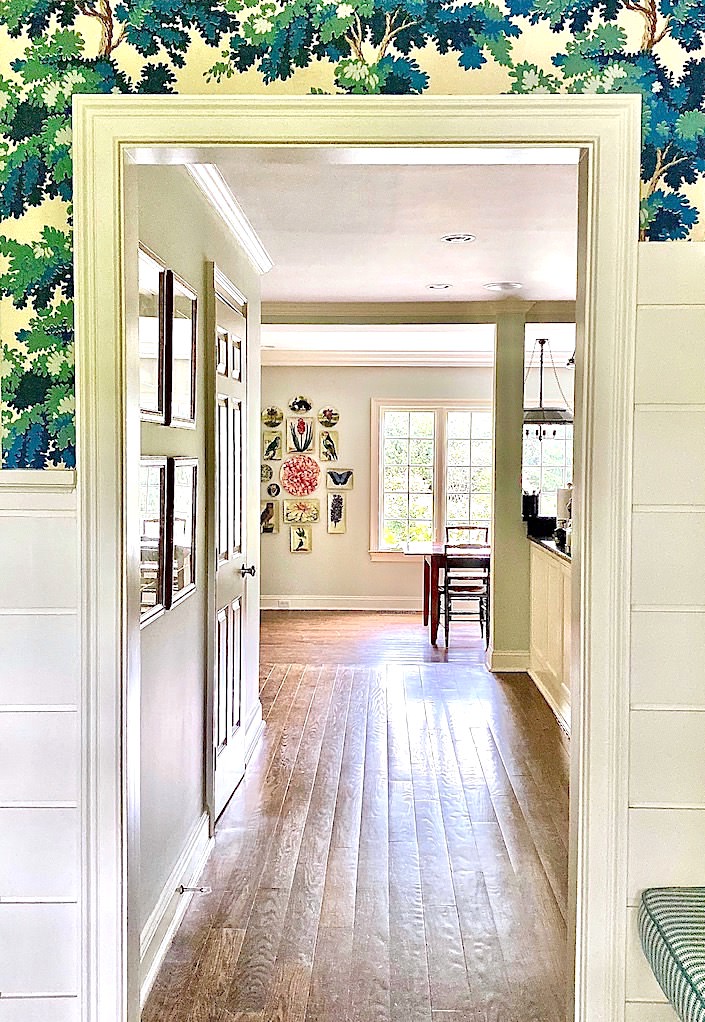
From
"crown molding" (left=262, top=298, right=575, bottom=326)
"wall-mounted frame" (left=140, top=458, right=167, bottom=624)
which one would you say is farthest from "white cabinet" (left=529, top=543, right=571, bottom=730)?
"wall-mounted frame" (left=140, top=458, right=167, bottom=624)

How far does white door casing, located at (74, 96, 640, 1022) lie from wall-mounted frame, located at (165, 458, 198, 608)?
116 centimetres

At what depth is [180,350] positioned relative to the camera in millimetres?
3461

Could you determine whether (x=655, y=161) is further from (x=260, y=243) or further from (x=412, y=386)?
(x=412, y=386)

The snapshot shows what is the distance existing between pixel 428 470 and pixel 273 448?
65.7 inches

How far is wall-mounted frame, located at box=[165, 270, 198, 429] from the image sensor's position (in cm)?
316

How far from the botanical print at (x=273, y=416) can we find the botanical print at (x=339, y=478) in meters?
0.73

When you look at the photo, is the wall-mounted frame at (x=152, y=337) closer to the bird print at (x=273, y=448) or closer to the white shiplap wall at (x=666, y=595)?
the white shiplap wall at (x=666, y=595)

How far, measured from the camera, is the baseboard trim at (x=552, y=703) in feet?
18.5

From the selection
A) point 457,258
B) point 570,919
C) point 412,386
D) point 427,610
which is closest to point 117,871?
point 570,919

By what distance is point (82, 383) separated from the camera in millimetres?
1932

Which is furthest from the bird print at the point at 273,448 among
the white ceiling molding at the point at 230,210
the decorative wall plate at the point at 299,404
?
the white ceiling molding at the point at 230,210

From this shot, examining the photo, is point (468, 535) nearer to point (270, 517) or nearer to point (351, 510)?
point (351, 510)

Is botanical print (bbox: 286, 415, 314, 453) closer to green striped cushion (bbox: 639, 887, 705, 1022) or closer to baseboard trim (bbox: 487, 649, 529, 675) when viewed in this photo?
baseboard trim (bbox: 487, 649, 529, 675)

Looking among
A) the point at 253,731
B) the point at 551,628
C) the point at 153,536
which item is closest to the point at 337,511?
the point at 551,628
